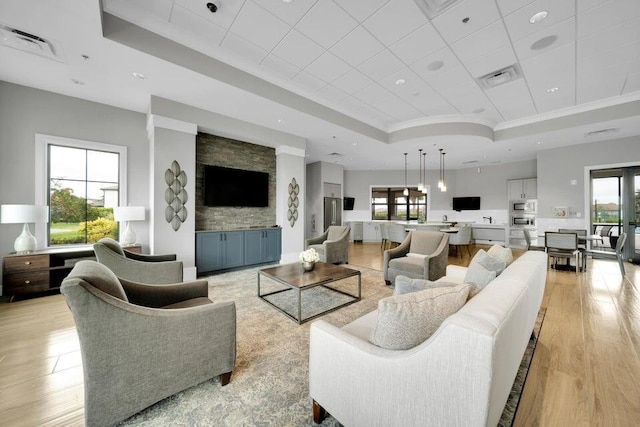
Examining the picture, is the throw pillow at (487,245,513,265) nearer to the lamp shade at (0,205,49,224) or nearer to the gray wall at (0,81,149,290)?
the gray wall at (0,81,149,290)

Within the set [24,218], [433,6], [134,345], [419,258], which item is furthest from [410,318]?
[24,218]

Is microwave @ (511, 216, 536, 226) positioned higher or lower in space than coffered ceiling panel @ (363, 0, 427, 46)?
lower

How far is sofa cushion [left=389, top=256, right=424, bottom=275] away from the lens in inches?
136

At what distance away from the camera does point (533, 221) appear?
815 cm

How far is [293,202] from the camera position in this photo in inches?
233

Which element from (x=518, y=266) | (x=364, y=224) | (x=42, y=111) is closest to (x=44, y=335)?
(x=42, y=111)

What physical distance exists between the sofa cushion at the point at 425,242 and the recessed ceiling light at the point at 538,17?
9.41ft

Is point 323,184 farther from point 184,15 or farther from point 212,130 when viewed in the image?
point 184,15

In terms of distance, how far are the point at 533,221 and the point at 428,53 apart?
791 cm

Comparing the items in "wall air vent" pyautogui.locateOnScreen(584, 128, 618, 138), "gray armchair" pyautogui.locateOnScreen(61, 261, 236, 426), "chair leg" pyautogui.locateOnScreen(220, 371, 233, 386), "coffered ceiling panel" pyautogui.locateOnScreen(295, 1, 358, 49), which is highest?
"coffered ceiling panel" pyautogui.locateOnScreen(295, 1, 358, 49)

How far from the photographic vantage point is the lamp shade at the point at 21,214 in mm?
3076

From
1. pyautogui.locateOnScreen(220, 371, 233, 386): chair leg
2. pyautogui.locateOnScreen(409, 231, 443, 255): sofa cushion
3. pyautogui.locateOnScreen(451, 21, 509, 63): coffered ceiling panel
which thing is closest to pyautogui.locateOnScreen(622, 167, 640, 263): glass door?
pyautogui.locateOnScreen(409, 231, 443, 255): sofa cushion

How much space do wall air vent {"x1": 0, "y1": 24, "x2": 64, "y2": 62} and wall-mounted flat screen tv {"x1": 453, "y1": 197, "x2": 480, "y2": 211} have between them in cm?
1103

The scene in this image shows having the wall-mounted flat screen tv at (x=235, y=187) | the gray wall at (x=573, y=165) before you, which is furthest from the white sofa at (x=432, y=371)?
the gray wall at (x=573, y=165)
